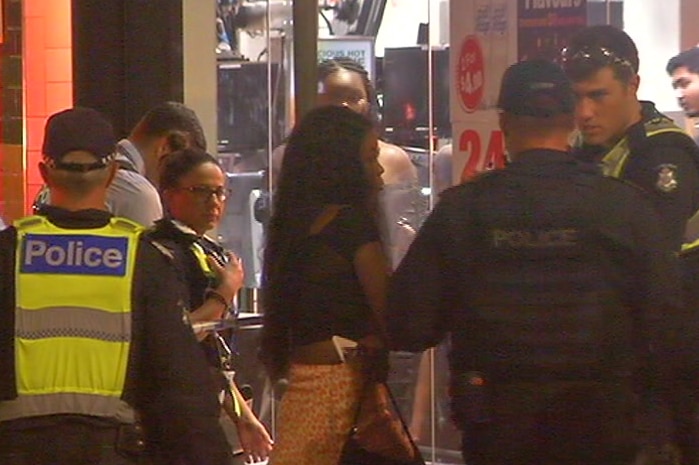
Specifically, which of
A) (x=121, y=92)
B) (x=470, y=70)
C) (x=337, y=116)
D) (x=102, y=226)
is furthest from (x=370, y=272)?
(x=121, y=92)

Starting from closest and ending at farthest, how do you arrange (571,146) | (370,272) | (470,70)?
(370,272)
(571,146)
(470,70)

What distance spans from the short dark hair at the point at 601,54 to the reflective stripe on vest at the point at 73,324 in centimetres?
157

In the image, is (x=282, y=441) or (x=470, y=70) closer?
(x=282, y=441)

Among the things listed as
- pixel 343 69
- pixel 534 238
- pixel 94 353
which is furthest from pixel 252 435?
pixel 534 238

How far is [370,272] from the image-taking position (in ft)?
16.7

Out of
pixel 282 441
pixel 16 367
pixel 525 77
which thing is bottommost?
pixel 282 441

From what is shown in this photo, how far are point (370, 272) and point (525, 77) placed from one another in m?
0.73

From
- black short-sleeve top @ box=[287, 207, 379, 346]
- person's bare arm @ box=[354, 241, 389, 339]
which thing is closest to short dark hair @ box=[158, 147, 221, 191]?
black short-sleeve top @ box=[287, 207, 379, 346]

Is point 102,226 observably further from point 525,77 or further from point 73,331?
point 525,77

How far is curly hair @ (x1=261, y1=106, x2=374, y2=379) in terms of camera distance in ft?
17.1

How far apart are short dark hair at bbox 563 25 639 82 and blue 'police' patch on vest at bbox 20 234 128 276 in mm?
1577

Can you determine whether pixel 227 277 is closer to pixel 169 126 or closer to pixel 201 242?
pixel 201 242

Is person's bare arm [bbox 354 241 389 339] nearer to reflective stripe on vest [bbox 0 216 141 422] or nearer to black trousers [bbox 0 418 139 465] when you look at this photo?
reflective stripe on vest [bbox 0 216 141 422]

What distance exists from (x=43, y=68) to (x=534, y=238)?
7.05 m
